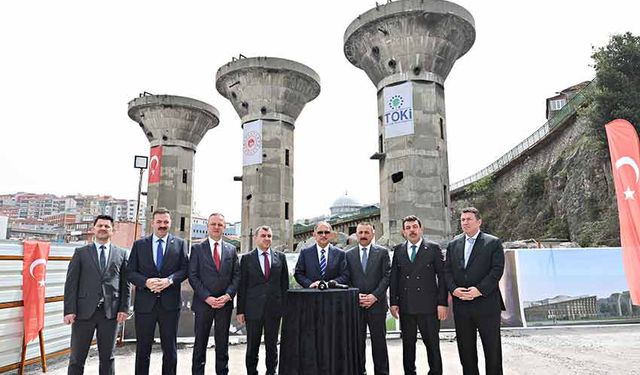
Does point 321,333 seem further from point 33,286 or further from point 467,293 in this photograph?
point 33,286

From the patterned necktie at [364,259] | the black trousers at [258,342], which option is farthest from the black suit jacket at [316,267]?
the black trousers at [258,342]

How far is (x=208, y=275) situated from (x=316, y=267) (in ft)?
4.48

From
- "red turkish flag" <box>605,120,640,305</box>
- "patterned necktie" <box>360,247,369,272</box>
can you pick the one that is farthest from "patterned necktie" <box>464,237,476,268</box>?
"red turkish flag" <box>605,120,640,305</box>

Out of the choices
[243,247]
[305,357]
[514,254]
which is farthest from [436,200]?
[305,357]

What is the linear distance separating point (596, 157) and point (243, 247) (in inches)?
808

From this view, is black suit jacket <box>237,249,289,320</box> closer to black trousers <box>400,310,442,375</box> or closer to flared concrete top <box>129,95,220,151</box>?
black trousers <box>400,310,442,375</box>

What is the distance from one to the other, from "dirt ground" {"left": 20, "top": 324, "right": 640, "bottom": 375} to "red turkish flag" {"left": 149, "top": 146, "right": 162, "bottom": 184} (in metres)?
22.3

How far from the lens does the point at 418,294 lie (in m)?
5.20

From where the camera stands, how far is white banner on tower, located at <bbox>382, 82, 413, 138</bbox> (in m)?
18.1

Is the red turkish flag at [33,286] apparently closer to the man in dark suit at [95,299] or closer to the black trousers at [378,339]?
the man in dark suit at [95,299]

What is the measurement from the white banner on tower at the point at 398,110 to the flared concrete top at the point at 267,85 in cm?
736

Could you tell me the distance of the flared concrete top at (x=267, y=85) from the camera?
926 inches

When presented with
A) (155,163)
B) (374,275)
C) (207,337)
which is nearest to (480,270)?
(374,275)

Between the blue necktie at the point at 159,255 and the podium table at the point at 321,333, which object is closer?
the podium table at the point at 321,333
